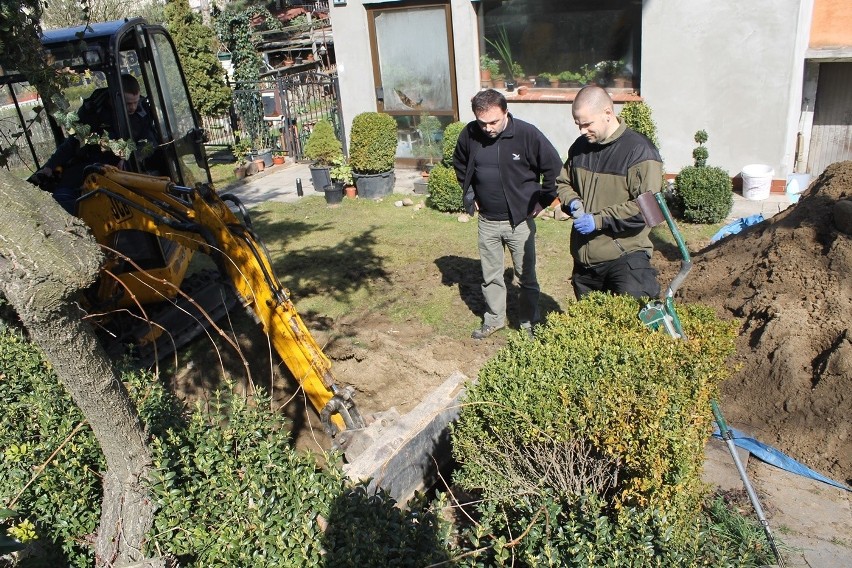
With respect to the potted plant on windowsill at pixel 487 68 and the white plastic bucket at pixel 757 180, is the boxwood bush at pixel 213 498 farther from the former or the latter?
the potted plant on windowsill at pixel 487 68

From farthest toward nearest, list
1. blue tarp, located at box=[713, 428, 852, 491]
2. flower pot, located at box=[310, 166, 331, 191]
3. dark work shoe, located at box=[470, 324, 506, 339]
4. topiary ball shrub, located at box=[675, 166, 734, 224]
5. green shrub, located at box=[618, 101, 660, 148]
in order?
flower pot, located at box=[310, 166, 331, 191]
green shrub, located at box=[618, 101, 660, 148]
topiary ball shrub, located at box=[675, 166, 734, 224]
dark work shoe, located at box=[470, 324, 506, 339]
blue tarp, located at box=[713, 428, 852, 491]

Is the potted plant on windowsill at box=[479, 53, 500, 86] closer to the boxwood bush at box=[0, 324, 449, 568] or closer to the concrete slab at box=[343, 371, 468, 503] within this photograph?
the concrete slab at box=[343, 371, 468, 503]

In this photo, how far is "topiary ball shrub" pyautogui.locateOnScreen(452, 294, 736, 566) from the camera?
2.92m

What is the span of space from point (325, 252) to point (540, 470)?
6.14 meters

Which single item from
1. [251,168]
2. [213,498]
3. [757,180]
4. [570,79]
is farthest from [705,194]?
[251,168]

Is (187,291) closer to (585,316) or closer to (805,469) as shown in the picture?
(585,316)

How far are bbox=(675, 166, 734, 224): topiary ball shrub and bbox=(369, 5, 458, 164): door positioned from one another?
15.5ft

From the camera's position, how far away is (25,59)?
389 centimetres

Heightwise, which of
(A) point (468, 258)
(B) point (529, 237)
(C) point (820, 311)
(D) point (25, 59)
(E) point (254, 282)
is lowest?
(A) point (468, 258)

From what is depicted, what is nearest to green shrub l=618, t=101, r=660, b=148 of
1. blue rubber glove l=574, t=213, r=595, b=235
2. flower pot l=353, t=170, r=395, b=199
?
flower pot l=353, t=170, r=395, b=199

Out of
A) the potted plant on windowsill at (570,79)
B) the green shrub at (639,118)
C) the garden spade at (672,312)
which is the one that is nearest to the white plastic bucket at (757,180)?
the green shrub at (639,118)

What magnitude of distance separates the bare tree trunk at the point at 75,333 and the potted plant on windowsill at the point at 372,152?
847 centimetres

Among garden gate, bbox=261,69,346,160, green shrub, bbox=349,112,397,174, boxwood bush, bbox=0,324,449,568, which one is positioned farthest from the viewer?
garden gate, bbox=261,69,346,160

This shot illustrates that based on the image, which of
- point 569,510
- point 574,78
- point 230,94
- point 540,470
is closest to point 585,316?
point 540,470
